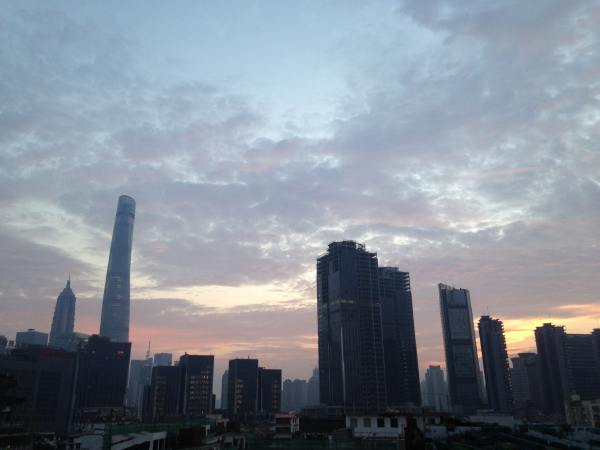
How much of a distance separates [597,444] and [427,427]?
22.8 m

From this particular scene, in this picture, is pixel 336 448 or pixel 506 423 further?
pixel 506 423

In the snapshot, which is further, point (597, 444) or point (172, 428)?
point (172, 428)

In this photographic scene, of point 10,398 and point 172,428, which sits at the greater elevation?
point 10,398

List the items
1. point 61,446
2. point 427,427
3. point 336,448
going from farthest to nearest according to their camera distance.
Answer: point 61,446
point 427,427
point 336,448

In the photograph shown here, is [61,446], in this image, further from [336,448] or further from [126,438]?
[336,448]

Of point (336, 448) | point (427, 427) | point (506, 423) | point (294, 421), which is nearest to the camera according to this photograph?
point (336, 448)

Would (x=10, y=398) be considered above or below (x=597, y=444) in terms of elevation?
above

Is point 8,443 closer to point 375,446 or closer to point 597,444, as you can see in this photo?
point 375,446

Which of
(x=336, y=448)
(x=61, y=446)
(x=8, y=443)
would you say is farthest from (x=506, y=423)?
(x=8, y=443)

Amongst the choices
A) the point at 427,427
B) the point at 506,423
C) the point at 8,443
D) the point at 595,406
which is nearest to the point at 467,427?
the point at 427,427

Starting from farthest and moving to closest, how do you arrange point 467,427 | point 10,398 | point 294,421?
point 294,421 < point 467,427 < point 10,398

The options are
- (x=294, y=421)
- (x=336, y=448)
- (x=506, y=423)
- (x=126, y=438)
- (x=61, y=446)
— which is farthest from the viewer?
(x=294, y=421)

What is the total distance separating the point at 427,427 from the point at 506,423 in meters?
41.1

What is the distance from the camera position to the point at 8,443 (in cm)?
10062
